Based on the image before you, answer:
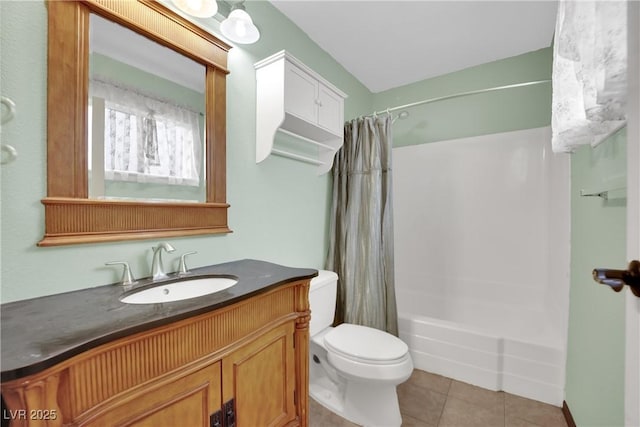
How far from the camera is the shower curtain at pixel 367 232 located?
190 cm

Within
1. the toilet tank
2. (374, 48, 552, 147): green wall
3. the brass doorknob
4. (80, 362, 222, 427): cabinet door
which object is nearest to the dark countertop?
(80, 362, 222, 427): cabinet door

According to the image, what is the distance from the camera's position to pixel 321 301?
1.65 metres

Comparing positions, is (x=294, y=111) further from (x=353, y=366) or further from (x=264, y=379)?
(x=353, y=366)

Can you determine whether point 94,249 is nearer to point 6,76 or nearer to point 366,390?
point 6,76

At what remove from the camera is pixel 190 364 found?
0.73 metres

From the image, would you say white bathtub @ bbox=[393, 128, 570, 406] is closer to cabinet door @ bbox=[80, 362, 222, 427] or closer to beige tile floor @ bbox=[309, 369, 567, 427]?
beige tile floor @ bbox=[309, 369, 567, 427]

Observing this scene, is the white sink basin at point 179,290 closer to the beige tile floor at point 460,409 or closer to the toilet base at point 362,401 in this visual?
the toilet base at point 362,401

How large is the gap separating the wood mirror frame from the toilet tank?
749mm

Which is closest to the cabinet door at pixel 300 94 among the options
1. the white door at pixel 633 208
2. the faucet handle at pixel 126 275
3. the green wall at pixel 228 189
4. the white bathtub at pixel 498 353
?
the green wall at pixel 228 189

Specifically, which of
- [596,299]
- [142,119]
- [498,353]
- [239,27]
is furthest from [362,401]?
[239,27]

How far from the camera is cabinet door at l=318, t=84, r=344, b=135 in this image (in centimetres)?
173

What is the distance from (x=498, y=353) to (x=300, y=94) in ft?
6.69

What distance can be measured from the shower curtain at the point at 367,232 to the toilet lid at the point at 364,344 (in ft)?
0.89

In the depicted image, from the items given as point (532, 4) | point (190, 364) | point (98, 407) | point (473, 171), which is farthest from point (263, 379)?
point (532, 4)
